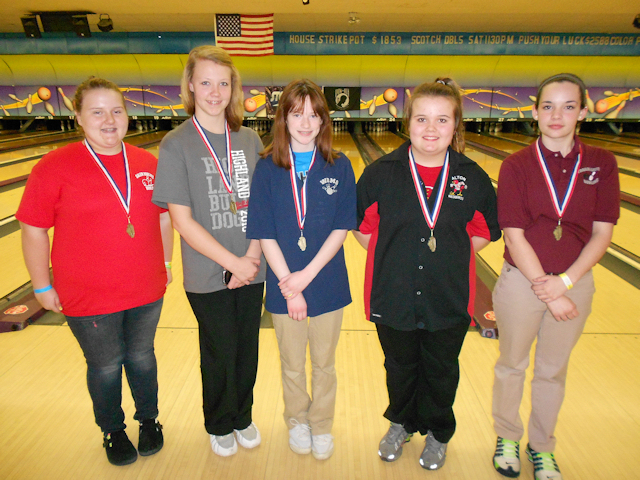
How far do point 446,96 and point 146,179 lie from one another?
3.34ft

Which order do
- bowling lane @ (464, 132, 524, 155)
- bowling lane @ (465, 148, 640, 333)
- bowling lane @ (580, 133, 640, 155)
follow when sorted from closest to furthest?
bowling lane @ (465, 148, 640, 333) → bowling lane @ (580, 133, 640, 155) → bowling lane @ (464, 132, 524, 155)

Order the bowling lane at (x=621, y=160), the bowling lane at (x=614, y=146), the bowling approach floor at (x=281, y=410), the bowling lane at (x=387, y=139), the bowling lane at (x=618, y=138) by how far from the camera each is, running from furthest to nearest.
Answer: the bowling lane at (x=387, y=139) < the bowling lane at (x=618, y=138) < the bowling lane at (x=614, y=146) < the bowling lane at (x=621, y=160) < the bowling approach floor at (x=281, y=410)

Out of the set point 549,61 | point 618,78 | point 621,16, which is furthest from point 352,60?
point 618,78

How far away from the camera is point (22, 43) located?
315 inches

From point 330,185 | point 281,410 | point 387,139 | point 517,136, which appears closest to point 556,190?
point 330,185

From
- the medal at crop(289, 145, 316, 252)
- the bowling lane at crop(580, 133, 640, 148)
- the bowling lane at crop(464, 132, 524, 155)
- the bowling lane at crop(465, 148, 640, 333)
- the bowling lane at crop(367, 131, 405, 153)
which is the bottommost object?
the bowling lane at crop(465, 148, 640, 333)

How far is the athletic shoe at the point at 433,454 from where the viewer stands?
1514 millimetres

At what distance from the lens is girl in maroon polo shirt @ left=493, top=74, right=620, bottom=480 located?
4.40ft

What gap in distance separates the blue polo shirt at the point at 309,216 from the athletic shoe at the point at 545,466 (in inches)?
34.8

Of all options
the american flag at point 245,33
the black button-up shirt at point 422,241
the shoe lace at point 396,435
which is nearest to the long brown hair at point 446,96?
the black button-up shirt at point 422,241

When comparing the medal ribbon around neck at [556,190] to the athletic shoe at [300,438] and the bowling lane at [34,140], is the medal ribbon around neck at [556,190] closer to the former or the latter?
the athletic shoe at [300,438]

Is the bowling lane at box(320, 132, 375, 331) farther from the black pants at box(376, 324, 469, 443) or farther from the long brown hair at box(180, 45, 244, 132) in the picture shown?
the long brown hair at box(180, 45, 244, 132)

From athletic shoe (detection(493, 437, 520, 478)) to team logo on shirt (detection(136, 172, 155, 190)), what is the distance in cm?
153

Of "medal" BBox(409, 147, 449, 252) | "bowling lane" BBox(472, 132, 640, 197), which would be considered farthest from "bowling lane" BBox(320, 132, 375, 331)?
"bowling lane" BBox(472, 132, 640, 197)
